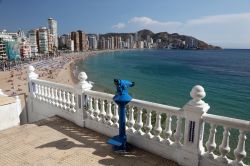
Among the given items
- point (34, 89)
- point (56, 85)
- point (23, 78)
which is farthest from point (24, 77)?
point (56, 85)

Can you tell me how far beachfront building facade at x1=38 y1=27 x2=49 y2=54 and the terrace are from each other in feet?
419

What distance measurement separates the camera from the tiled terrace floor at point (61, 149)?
13.6 ft

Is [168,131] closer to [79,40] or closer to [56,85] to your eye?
[56,85]

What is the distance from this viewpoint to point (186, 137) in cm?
381

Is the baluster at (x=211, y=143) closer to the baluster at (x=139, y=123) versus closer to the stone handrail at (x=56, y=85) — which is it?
the baluster at (x=139, y=123)

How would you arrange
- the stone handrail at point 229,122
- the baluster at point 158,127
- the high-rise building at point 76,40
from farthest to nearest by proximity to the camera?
the high-rise building at point 76,40 < the baluster at point 158,127 < the stone handrail at point 229,122

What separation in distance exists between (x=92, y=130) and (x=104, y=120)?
533 millimetres

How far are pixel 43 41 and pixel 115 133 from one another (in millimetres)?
131859

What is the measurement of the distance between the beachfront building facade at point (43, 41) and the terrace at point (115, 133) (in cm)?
12761

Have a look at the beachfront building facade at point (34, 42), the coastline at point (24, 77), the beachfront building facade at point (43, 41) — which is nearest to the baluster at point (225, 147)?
the coastline at point (24, 77)

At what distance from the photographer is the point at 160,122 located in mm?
4312

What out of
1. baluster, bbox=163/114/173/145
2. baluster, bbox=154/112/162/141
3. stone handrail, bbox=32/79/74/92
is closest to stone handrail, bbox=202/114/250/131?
baluster, bbox=163/114/173/145

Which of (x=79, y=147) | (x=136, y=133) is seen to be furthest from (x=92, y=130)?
(x=136, y=133)

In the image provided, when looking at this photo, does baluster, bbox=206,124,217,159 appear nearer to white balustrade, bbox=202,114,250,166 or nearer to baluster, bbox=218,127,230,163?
white balustrade, bbox=202,114,250,166
